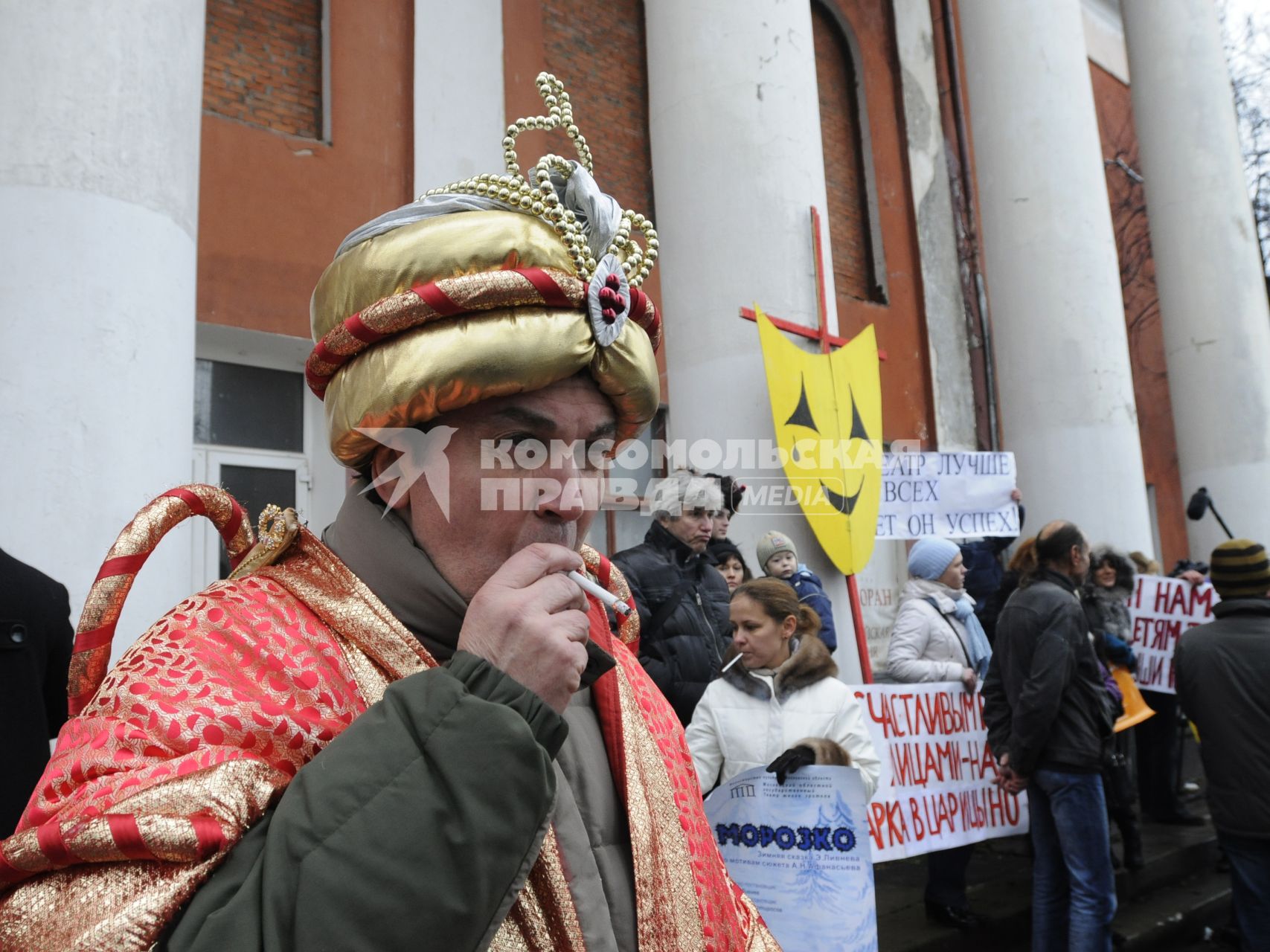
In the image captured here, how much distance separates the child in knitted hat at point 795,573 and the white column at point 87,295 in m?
2.81

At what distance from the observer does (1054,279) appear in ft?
27.6

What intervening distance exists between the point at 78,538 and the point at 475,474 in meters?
2.64

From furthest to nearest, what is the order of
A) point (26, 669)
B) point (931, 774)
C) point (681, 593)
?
point (931, 774), point (681, 593), point (26, 669)

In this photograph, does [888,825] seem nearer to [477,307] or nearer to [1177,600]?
[1177,600]

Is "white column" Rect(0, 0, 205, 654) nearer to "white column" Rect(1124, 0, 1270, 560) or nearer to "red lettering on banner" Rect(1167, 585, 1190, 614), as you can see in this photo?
"red lettering on banner" Rect(1167, 585, 1190, 614)

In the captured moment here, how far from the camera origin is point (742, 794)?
334 cm

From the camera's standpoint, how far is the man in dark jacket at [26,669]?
227cm

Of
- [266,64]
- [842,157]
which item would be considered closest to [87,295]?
[266,64]

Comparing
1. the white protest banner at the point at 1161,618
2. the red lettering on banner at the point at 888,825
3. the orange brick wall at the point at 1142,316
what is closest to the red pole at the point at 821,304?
the red lettering on banner at the point at 888,825

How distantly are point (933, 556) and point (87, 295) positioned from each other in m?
4.13

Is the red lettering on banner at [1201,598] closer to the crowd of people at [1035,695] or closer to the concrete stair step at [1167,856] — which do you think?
the concrete stair step at [1167,856]

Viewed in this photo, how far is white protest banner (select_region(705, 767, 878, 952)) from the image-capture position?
3.22 metres

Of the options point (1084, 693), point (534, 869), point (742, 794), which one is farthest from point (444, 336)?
point (1084, 693)

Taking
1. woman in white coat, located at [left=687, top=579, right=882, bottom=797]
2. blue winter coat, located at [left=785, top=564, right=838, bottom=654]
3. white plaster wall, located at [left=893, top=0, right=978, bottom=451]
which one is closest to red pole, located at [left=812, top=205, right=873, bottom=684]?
blue winter coat, located at [left=785, top=564, right=838, bottom=654]
